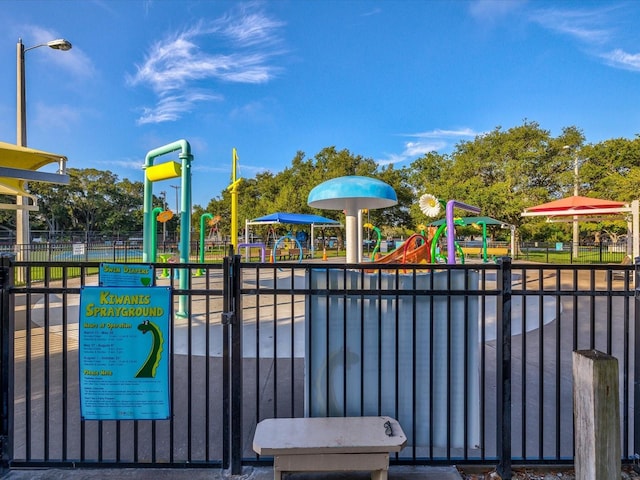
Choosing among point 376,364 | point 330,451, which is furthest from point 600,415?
point 330,451

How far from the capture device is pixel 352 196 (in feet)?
24.2

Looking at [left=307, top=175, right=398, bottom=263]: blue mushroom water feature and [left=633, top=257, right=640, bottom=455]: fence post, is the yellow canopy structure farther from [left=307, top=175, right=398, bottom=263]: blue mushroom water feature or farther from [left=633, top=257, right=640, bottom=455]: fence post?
[left=633, top=257, right=640, bottom=455]: fence post

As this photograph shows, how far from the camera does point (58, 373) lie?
4395 millimetres

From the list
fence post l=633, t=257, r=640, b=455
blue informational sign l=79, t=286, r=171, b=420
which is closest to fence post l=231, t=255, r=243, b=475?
blue informational sign l=79, t=286, r=171, b=420

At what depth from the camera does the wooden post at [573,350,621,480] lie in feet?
6.30

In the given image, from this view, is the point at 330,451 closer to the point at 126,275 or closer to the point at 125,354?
the point at 125,354

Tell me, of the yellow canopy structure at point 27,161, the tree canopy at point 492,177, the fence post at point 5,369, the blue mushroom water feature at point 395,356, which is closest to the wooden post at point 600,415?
the blue mushroom water feature at point 395,356

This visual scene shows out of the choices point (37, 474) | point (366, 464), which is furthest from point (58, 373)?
point (366, 464)

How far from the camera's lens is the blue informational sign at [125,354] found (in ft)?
8.42

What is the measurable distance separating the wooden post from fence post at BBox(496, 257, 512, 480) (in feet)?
1.95

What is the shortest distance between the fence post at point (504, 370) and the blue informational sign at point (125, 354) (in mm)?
2346

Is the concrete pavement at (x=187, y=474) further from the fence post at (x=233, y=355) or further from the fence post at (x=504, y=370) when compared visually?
the fence post at (x=504, y=370)

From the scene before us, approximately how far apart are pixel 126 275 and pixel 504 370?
275cm

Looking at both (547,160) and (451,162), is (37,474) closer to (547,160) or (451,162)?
(547,160)
